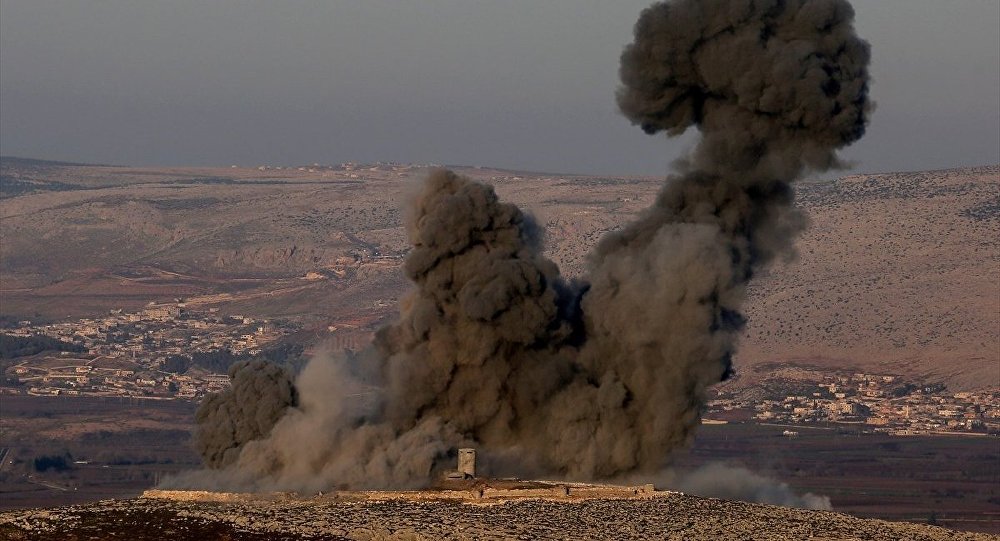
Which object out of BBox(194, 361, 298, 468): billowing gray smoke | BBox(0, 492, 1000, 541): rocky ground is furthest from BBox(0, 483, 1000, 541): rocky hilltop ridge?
BBox(194, 361, 298, 468): billowing gray smoke

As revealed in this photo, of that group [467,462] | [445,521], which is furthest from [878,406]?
[445,521]

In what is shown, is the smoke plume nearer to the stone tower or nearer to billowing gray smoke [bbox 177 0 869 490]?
billowing gray smoke [bbox 177 0 869 490]

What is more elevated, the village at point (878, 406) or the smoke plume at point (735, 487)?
the smoke plume at point (735, 487)

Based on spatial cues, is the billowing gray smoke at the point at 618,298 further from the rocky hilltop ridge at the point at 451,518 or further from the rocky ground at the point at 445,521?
the rocky ground at the point at 445,521

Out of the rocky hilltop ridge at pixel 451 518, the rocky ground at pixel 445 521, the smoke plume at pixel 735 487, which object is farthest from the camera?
the smoke plume at pixel 735 487

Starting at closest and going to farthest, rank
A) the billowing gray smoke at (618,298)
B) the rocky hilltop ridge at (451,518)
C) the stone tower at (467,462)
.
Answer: the rocky hilltop ridge at (451,518)
the stone tower at (467,462)
the billowing gray smoke at (618,298)

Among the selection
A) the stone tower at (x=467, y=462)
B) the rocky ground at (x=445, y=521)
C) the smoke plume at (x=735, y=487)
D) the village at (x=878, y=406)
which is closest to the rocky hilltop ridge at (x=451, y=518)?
the rocky ground at (x=445, y=521)

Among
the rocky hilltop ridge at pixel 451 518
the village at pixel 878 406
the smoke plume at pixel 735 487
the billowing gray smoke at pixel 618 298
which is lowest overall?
the village at pixel 878 406

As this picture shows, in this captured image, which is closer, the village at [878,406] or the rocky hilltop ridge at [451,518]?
the rocky hilltop ridge at [451,518]

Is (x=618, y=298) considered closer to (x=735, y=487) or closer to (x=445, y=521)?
(x=735, y=487)
